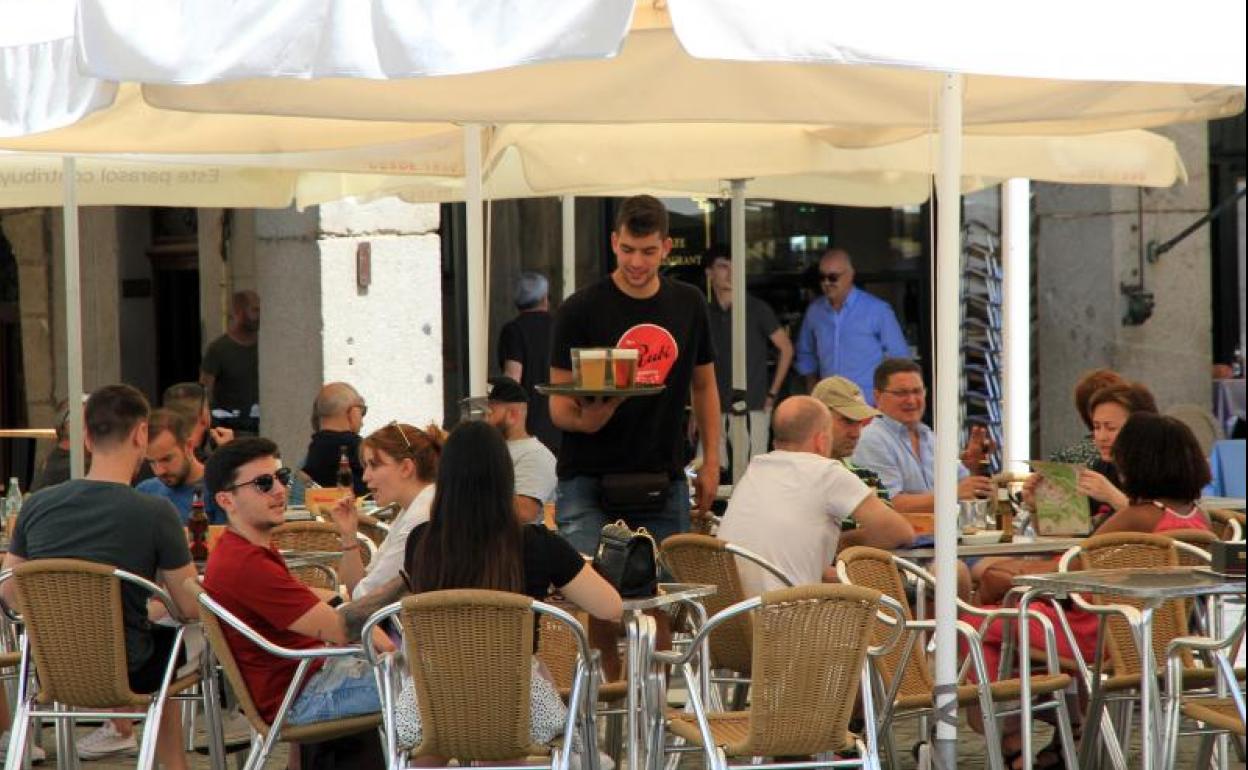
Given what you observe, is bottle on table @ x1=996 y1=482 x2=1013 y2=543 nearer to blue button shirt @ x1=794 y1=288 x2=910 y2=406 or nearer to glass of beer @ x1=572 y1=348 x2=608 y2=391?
glass of beer @ x1=572 y1=348 x2=608 y2=391

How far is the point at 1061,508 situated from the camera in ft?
25.5

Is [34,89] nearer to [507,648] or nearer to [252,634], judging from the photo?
[252,634]

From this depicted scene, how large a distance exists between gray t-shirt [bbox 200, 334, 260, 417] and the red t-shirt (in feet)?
24.9

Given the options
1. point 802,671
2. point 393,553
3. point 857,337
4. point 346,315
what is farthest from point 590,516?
point 857,337

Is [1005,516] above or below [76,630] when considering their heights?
above

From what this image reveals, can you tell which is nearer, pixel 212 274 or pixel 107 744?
pixel 107 744

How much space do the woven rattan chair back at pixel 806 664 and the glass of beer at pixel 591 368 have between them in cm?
209

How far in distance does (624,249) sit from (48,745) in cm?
299

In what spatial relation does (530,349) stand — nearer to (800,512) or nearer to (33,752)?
(33,752)

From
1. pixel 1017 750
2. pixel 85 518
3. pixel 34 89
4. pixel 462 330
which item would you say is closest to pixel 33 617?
pixel 85 518

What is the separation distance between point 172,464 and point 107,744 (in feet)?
3.52

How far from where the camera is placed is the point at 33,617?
6.44m

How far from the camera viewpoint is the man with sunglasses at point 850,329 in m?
14.0

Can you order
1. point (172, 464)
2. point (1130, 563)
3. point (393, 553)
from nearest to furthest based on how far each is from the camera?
point (393, 553) < point (1130, 563) < point (172, 464)
